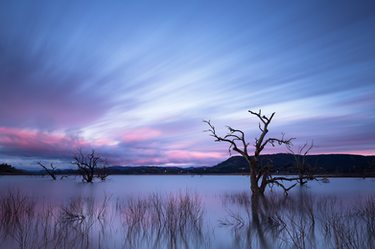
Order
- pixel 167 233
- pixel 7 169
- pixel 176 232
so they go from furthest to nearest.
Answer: pixel 7 169, pixel 176 232, pixel 167 233

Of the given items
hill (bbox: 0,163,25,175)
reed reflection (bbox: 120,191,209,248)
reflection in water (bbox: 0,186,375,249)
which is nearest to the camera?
reflection in water (bbox: 0,186,375,249)

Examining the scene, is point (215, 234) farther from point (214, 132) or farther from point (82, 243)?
point (214, 132)

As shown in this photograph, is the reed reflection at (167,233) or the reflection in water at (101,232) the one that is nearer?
the reflection in water at (101,232)

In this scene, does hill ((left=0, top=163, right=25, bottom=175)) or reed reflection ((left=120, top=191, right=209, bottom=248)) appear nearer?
reed reflection ((left=120, top=191, right=209, bottom=248))

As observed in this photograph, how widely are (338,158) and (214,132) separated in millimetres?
121963

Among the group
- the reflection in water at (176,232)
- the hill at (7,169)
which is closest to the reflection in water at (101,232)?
the reflection in water at (176,232)

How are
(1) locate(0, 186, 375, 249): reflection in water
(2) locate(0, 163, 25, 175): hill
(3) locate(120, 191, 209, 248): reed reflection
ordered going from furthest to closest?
(2) locate(0, 163, 25, 175): hill < (3) locate(120, 191, 209, 248): reed reflection < (1) locate(0, 186, 375, 249): reflection in water

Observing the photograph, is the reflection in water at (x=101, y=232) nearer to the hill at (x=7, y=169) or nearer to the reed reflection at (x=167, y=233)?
the reed reflection at (x=167, y=233)

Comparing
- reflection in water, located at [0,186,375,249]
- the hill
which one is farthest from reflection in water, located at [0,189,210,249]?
the hill

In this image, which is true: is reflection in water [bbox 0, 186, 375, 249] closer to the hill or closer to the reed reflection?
the reed reflection

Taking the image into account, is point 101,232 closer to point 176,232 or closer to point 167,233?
point 167,233

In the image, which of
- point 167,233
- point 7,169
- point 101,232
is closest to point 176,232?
point 167,233

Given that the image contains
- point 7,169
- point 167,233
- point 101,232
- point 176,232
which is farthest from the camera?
point 7,169

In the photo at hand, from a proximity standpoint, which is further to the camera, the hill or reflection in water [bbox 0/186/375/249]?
the hill
